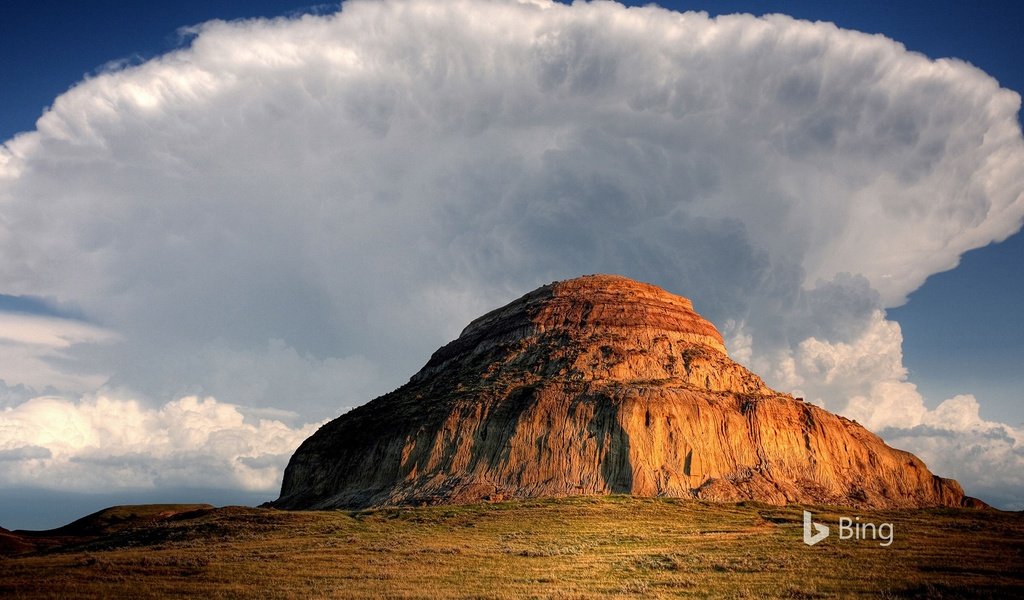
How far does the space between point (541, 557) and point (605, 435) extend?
38318 millimetres

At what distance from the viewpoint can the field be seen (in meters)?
34.5

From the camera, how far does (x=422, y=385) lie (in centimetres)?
11381

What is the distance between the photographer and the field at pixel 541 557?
34.5m

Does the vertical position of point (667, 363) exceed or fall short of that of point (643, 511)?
it exceeds it

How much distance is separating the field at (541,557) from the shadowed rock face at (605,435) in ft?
24.9

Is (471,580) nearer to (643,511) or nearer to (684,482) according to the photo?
(643,511)

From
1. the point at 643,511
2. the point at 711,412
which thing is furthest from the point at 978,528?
the point at 711,412

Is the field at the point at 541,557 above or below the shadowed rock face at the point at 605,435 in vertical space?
below

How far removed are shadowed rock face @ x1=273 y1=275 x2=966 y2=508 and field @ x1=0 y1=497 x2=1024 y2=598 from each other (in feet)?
24.9

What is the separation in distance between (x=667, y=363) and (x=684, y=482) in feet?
71.3

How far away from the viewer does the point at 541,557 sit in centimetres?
4559

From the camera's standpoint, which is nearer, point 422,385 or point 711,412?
point 711,412

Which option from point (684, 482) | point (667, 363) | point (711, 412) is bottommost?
point (684, 482)

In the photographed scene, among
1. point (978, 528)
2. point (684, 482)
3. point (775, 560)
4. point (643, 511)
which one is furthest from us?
point (684, 482)
